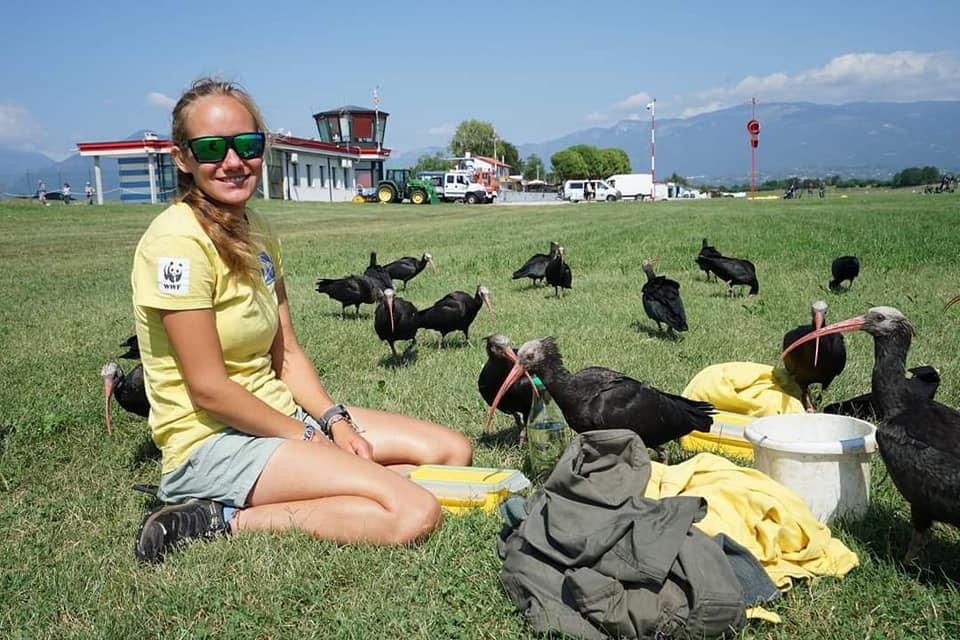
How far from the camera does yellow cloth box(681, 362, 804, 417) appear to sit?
202 inches

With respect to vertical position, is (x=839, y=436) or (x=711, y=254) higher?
(x=711, y=254)

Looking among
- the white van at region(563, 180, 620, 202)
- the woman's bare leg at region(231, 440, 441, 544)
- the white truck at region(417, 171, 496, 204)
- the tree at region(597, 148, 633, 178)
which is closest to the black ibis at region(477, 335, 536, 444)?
the woman's bare leg at region(231, 440, 441, 544)

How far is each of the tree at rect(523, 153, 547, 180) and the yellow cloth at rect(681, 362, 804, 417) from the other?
132 metres

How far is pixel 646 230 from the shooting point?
1981cm

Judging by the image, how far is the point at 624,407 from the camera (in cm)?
435

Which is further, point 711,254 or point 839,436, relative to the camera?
point 711,254

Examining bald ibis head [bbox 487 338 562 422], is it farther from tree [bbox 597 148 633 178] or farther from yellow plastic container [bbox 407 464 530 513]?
tree [bbox 597 148 633 178]

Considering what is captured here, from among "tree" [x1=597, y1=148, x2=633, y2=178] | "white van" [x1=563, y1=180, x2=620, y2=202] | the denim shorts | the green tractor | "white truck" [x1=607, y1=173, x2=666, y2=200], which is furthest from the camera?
"tree" [x1=597, y1=148, x2=633, y2=178]

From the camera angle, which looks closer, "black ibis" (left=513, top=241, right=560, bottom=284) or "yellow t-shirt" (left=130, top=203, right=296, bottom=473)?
"yellow t-shirt" (left=130, top=203, right=296, bottom=473)

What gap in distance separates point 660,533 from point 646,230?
17.6m

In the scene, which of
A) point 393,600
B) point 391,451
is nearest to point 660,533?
point 393,600

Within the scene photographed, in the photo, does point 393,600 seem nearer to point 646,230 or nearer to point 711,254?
point 711,254

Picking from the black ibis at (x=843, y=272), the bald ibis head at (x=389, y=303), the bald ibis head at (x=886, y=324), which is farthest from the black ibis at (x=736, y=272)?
the bald ibis head at (x=886, y=324)

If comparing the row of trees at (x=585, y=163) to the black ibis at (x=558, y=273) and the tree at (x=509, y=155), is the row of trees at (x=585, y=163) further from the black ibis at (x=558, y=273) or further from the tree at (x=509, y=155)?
the black ibis at (x=558, y=273)
